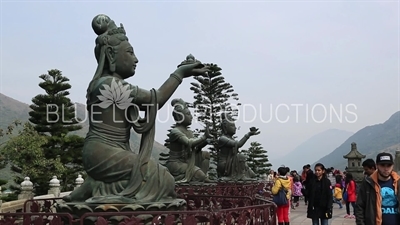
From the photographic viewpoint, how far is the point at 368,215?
4.42m

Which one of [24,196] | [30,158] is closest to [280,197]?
[24,196]

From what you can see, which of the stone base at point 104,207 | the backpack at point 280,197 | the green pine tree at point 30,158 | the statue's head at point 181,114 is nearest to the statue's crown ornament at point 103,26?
the stone base at point 104,207

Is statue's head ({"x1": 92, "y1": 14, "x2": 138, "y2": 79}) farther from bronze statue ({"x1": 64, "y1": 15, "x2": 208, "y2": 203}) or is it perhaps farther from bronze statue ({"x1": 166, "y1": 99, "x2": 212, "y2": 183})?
bronze statue ({"x1": 166, "y1": 99, "x2": 212, "y2": 183})

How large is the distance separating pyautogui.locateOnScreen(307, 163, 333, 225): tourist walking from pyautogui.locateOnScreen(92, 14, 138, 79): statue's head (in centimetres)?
346

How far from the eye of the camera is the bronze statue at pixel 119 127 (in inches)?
198

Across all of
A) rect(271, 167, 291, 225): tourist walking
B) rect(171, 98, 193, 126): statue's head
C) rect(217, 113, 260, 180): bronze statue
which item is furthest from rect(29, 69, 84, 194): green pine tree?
rect(271, 167, 291, 225): tourist walking

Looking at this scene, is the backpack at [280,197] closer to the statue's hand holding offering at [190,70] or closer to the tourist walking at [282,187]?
the tourist walking at [282,187]

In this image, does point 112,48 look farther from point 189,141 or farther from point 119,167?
point 189,141

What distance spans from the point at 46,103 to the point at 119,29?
18201 mm

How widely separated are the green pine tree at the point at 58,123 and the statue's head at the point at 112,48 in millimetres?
17194

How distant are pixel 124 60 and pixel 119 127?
831 mm

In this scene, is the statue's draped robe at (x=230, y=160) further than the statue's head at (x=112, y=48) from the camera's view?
Yes

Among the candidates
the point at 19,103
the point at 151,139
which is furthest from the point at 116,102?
the point at 19,103

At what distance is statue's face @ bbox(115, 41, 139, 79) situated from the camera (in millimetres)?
5469
